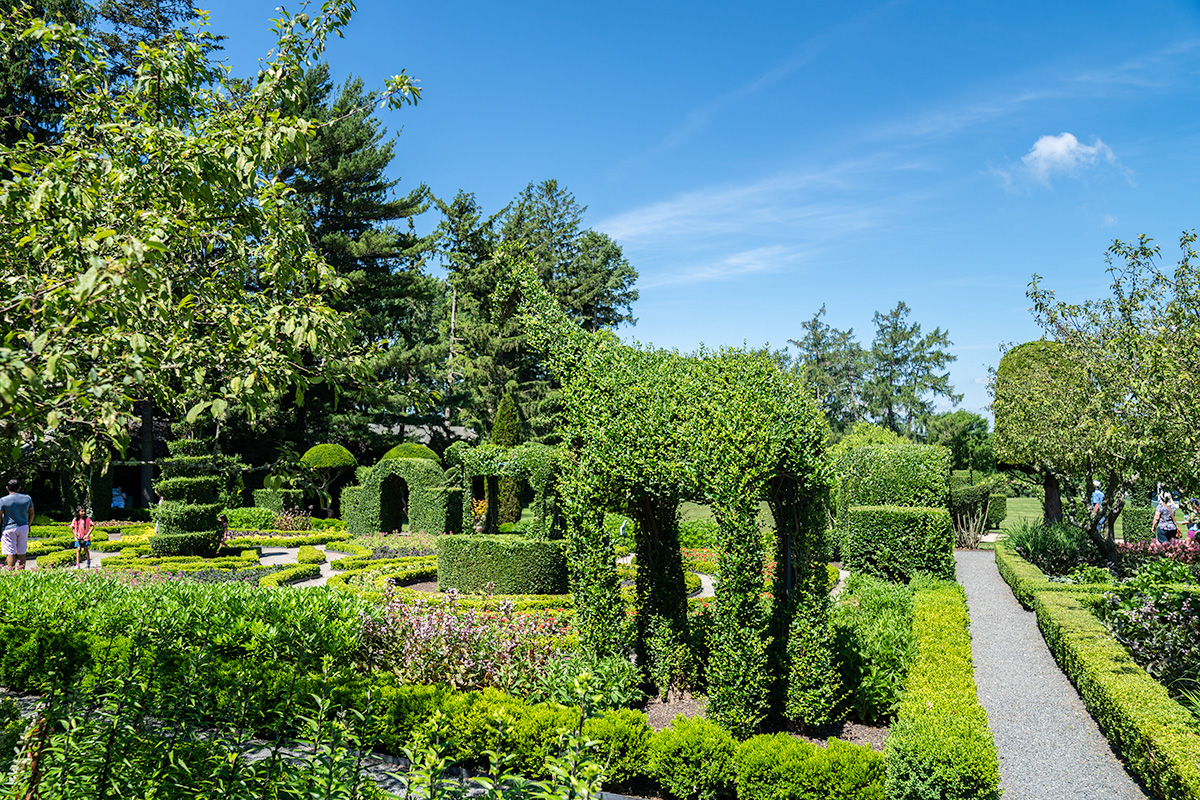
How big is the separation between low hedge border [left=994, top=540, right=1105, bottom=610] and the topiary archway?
25.2ft

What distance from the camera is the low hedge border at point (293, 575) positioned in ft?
44.2

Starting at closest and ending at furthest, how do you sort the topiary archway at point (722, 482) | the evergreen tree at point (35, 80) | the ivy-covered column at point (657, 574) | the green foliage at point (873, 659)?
the topiary archway at point (722, 482) → the green foliage at point (873, 659) → the ivy-covered column at point (657, 574) → the evergreen tree at point (35, 80)

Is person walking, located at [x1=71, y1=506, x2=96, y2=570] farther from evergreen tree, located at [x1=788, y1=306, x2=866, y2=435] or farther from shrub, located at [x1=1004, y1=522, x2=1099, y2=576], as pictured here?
evergreen tree, located at [x1=788, y1=306, x2=866, y2=435]

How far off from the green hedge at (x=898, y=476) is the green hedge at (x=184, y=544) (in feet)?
51.9

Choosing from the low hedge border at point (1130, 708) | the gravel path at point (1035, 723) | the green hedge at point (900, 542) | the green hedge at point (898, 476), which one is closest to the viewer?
the low hedge border at point (1130, 708)

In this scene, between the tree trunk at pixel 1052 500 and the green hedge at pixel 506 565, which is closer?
the green hedge at pixel 506 565

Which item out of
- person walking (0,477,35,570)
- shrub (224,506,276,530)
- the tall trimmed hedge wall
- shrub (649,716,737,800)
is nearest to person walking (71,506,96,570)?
person walking (0,477,35,570)

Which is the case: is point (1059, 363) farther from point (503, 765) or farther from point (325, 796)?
point (325, 796)

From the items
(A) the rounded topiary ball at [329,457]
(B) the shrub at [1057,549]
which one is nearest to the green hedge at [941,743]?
(B) the shrub at [1057,549]

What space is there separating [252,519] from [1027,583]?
78.1 feet

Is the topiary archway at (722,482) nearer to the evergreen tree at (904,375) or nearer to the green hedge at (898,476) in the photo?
the green hedge at (898,476)

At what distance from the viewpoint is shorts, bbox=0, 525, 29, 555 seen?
12.0 meters

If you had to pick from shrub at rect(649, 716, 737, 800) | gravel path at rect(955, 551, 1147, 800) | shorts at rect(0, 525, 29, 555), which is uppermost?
shorts at rect(0, 525, 29, 555)

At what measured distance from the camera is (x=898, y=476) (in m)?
17.2
